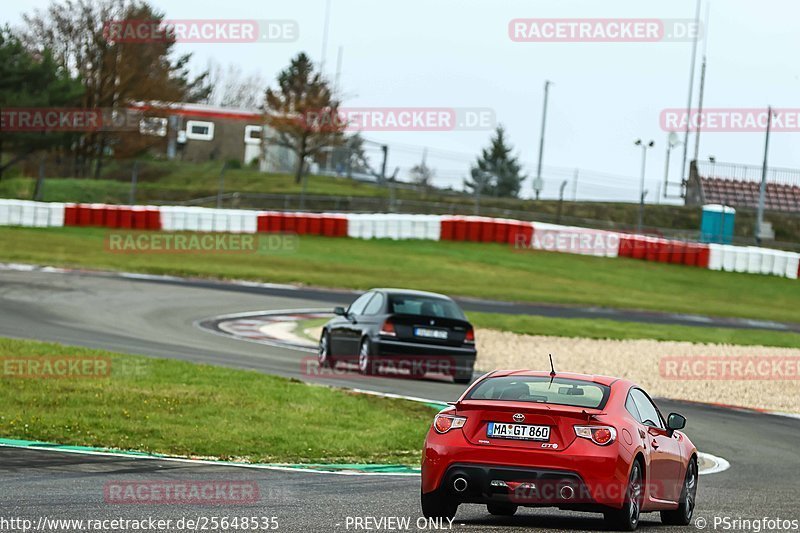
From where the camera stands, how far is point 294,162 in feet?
208

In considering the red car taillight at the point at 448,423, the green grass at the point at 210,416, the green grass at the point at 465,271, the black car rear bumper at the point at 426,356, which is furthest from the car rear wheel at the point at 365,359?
the green grass at the point at 465,271

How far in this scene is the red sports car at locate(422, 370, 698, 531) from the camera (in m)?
8.37

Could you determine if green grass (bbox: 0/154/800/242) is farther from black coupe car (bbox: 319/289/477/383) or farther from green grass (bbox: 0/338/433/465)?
green grass (bbox: 0/338/433/465)

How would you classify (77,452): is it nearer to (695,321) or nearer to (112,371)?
(112,371)

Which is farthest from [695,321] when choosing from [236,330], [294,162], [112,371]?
[294,162]

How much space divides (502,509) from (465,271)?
29799 millimetres

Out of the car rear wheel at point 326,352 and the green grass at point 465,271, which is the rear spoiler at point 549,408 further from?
the green grass at point 465,271

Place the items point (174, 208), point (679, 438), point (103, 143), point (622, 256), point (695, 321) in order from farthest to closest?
1. point (103, 143)
2. point (622, 256)
3. point (174, 208)
4. point (695, 321)
5. point (679, 438)

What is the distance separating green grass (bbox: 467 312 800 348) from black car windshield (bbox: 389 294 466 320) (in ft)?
21.6

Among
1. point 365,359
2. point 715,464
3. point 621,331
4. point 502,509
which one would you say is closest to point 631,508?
point 502,509

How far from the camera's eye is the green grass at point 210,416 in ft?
40.9

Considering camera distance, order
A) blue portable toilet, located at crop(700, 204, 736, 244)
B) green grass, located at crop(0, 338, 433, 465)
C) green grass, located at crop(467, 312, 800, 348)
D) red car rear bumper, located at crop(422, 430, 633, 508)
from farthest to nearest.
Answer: blue portable toilet, located at crop(700, 204, 736, 244) < green grass, located at crop(467, 312, 800, 348) < green grass, located at crop(0, 338, 433, 465) < red car rear bumper, located at crop(422, 430, 633, 508)

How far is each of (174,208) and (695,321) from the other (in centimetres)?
1595

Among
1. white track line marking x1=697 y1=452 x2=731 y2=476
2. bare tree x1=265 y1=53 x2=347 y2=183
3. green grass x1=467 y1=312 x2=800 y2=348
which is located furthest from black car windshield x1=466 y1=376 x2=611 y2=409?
bare tree x1=265 y1=53 x2=347 y2=183
